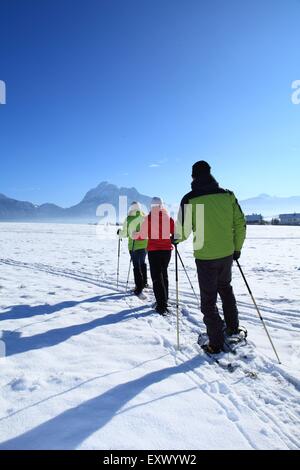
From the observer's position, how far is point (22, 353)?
5.01 m

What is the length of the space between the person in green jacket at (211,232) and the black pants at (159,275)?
2376mm

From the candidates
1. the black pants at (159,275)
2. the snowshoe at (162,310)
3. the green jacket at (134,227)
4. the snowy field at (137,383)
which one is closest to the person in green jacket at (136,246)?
the green jacket at (134,227)

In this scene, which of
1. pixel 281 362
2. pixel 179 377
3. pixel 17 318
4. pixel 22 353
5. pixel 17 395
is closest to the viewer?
pixel 17 395

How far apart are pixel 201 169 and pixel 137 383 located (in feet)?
10.2

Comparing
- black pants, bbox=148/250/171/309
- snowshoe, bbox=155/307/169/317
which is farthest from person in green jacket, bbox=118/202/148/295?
snowshoe, bbox=155/307/169/317

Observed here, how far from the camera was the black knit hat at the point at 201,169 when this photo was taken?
5117mm

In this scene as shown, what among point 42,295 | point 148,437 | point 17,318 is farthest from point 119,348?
point 42,295

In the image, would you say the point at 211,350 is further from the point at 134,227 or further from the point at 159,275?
the point at 134,227

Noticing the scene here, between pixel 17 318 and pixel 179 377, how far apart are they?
4.04m

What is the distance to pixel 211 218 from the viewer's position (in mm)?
5012

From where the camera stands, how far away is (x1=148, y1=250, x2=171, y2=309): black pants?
24.3ft

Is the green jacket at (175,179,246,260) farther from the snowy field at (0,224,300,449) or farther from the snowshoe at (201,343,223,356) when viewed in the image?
the snowy field at (0,224,300,449)

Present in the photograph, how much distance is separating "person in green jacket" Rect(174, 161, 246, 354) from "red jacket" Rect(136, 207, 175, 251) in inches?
95.6
